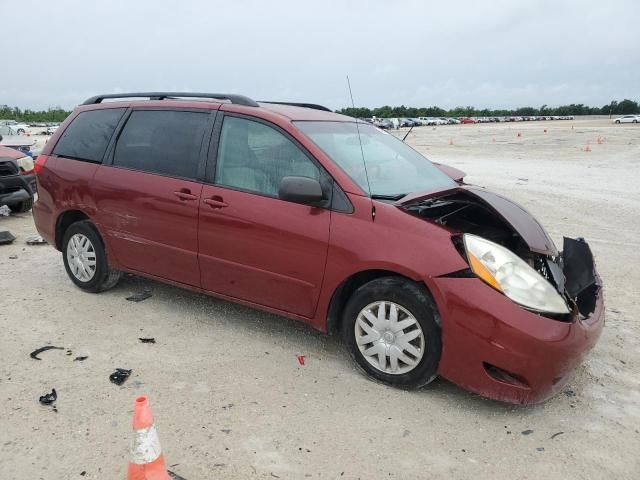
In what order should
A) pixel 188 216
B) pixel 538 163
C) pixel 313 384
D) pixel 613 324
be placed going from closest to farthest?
pixel 313 384 < pixel 188 216 < pixel 613 324 < pixel 538 163

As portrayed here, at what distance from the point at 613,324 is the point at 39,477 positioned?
4.38m

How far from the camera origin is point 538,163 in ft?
63.6

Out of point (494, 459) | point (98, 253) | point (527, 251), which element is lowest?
point (494, 459)

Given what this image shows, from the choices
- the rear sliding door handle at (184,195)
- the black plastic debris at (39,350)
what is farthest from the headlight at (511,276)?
the black plastic debris at (39,350)

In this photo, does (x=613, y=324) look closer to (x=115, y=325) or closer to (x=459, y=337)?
(x=459, y=337)

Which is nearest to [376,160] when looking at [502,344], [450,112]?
[502,344]

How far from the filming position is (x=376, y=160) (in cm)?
418

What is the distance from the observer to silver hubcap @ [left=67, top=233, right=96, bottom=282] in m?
5.06

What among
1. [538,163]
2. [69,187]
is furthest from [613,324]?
[538,163]

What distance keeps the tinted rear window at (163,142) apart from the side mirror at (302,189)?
101 cm

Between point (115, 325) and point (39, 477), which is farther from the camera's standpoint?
point (115, 325)

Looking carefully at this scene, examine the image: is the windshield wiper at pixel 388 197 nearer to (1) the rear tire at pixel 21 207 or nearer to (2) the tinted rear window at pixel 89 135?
(2) the tinted rear window at pixel 89 135

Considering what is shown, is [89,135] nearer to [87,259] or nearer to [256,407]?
[87,259]

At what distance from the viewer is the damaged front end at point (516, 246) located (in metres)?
3.18
